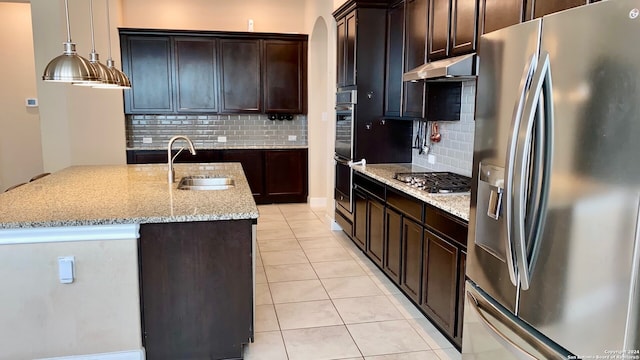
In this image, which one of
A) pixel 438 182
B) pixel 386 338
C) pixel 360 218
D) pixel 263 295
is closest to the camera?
pixel 386 338

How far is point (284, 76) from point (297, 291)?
3.84 meters

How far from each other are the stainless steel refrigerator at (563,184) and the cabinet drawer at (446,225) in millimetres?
588

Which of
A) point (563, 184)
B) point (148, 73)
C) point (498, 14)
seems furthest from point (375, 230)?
point (148, 73)

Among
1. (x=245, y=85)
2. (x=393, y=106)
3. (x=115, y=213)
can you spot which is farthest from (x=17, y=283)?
(x=245, y=85)

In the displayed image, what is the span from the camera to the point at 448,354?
273 centimetres

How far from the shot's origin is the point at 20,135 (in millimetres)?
6898

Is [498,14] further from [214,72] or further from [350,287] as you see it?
[214,72]

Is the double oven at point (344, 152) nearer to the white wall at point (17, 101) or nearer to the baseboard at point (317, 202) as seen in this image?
the baseboard at point (317, 202)

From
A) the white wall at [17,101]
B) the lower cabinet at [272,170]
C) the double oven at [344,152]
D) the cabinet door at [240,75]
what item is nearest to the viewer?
the double oven at [344,152]

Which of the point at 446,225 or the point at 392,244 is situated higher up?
the point at 446,225

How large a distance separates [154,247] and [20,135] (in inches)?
231

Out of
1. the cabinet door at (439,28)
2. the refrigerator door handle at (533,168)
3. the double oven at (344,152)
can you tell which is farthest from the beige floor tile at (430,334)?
the cabinet door at (439,28)

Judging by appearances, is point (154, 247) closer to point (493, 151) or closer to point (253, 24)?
point (493, 151)

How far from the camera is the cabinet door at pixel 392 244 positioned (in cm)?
342
